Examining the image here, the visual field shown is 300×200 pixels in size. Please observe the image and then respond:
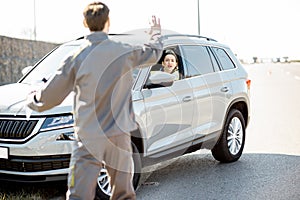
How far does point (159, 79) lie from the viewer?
5414 mm

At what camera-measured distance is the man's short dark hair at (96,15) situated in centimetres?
332

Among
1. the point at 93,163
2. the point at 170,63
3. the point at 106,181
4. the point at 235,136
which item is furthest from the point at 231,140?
the point at 93,163

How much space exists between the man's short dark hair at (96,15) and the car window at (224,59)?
4.09 metres

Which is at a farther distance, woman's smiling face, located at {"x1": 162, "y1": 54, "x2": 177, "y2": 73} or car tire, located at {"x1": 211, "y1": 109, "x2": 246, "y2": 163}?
car tire, located at {"x1": 211, "y1": 109, "x2": 246, "y2": 163}

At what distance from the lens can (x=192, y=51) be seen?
21.8ft

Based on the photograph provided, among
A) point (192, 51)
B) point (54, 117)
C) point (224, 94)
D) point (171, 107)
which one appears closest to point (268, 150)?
point (224, 94)

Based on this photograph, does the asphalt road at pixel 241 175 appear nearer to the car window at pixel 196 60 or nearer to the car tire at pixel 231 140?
the car tire at pixel 231 140

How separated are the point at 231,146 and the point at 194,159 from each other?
2.24ft

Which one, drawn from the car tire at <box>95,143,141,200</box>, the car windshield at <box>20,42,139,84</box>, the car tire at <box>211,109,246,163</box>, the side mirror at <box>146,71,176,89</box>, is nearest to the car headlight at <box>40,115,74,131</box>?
the car tire at <box>95,143,141,200</box>

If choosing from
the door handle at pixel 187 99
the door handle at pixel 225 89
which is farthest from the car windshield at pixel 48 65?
the door handle at pixel 225 89

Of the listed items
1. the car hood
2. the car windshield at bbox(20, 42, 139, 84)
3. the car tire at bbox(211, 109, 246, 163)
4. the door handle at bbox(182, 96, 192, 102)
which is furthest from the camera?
the car tire at bbox(211, 109, 246, 163)

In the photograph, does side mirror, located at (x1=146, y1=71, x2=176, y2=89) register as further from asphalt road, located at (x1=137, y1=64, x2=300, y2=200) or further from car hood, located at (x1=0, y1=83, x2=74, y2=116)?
asphalt road, located at (x1=137, y1=64, x2=300, y2=200)

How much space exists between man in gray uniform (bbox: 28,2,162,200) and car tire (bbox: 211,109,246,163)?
3.77 m

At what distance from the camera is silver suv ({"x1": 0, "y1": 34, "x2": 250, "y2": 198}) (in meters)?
4.98
